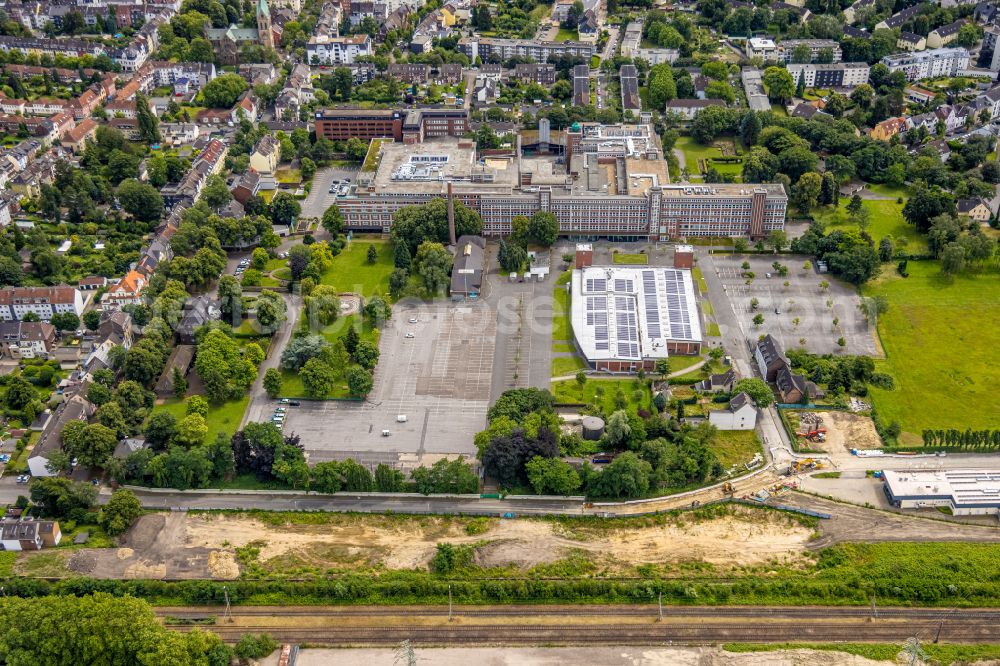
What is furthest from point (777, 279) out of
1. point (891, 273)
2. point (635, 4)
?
point (635, 4)

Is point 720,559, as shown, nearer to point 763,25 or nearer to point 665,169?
point 665,169

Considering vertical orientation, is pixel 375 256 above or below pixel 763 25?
below

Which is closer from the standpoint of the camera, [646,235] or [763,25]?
[646,235]

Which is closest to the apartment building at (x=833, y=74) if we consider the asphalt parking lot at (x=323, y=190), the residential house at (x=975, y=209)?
the residential house at (x=975, y=209)

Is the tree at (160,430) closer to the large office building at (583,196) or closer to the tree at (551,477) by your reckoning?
the tree at (551,477)

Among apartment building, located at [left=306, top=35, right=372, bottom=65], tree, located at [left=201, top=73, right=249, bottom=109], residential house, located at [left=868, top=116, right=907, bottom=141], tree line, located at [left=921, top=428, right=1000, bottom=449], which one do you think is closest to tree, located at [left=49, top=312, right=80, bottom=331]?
tree, located at [left=201, top=73, right=249, bottom=109]

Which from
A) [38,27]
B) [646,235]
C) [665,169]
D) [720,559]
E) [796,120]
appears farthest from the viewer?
[38,27]

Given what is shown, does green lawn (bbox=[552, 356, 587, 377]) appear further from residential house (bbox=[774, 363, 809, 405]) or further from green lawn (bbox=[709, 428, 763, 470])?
residential house (bbox=[774, 363, 809, 405])
